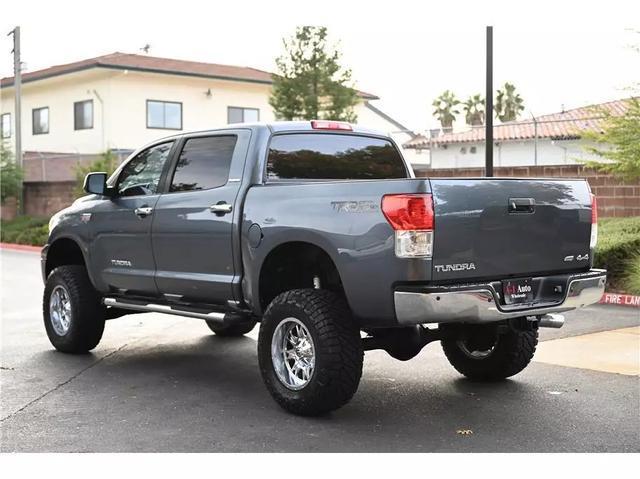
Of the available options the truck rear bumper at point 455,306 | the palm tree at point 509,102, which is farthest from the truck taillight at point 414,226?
the palm tree at point 509,102

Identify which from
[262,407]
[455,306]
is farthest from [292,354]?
[455,306]

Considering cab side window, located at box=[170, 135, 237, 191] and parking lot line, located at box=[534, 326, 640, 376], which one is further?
parking lot line, located at box=[534, 326, 640, 376]

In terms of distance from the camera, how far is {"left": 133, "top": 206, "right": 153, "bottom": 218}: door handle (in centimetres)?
759

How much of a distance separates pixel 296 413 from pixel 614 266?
25.5 feet

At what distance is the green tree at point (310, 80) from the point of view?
1073 inches

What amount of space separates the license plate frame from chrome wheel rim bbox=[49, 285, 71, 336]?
4700 mm

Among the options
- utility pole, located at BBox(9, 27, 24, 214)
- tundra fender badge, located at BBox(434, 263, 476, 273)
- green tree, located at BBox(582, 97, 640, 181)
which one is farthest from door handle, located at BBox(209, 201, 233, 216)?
utility pole, located at BBox(9, 27, 24, 214)

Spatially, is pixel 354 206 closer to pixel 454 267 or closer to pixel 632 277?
pixel 454 267

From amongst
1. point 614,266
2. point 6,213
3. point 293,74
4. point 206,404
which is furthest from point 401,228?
point 6,213

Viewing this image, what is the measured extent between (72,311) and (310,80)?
19746mm

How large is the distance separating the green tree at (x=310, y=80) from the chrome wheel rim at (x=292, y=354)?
71.1ft

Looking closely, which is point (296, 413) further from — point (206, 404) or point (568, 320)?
point (568, 320)

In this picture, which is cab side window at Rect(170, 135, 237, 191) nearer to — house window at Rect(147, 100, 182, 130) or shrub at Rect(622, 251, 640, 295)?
shrub at Rect(622, 251, 640, 295)

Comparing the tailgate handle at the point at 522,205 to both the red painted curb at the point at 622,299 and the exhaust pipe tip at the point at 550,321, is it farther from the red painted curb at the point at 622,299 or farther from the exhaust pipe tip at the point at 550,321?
the red painted curb at the point at 622,299
